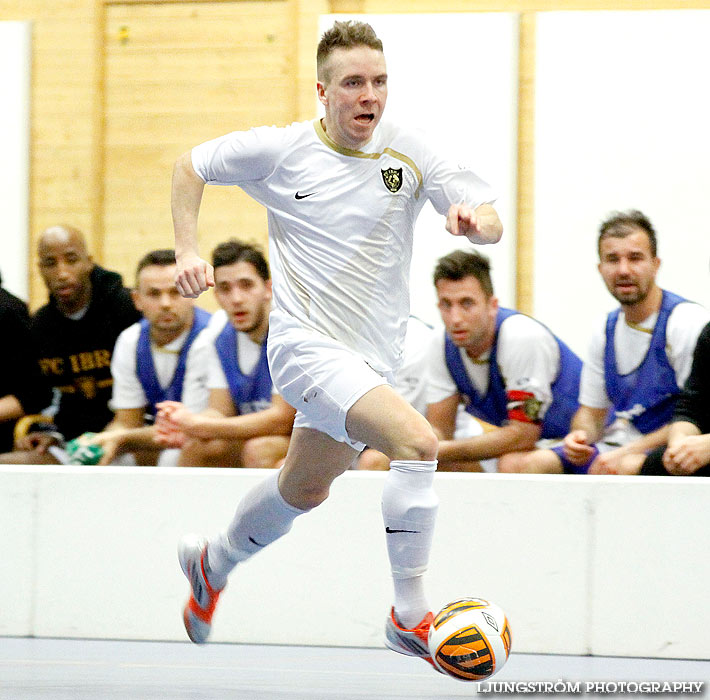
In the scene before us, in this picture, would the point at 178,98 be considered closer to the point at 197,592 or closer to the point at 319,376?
the point at 197,592

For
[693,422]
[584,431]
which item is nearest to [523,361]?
[584,431]

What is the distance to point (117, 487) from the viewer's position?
4.75 meters

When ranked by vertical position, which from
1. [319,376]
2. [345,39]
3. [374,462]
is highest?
[345,39]

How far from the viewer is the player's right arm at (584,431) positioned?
453cm

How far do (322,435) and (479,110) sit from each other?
128 inches

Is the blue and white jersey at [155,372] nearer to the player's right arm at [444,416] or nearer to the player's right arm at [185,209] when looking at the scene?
the player's right arm at [444,416]

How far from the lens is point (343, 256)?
3451 mm

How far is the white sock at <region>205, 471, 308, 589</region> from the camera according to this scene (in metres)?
3.64

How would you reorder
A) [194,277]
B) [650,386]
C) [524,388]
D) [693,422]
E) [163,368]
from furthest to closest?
[163,368]
[524,388]
[650,386]
[693,422]
[194,277]

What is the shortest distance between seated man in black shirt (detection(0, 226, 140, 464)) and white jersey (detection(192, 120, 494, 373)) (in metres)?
1.96

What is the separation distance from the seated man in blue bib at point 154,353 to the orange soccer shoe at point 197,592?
3.68ft

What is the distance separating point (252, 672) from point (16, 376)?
1972mm

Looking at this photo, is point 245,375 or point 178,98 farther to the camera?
point 178,98

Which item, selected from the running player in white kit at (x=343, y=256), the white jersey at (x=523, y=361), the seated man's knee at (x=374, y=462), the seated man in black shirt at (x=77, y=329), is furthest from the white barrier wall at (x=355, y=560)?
the running player in white kit at (x=343, y=256)
